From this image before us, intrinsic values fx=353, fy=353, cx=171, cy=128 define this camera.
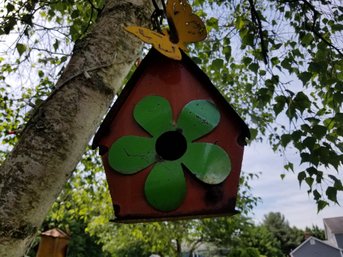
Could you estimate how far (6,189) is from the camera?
39.7 inches

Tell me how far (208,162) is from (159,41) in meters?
0.50

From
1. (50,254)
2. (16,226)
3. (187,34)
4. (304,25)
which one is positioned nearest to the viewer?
(16,226)

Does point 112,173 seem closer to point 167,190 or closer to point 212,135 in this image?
point 167,190

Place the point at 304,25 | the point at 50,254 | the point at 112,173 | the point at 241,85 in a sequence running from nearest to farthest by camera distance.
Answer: the point at 112,173
the point at 304,25
the point at 50,254
the point at 241,85

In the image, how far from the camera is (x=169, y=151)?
1463 millimetres

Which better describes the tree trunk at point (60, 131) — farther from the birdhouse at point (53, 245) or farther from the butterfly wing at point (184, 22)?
the birdhouse at point (53, 245)

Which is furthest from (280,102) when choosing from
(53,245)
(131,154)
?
(53,245)

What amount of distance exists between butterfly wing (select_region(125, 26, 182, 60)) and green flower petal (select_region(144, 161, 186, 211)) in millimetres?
448

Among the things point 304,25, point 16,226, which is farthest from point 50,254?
point 304,25

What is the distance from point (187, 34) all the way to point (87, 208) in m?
6.31

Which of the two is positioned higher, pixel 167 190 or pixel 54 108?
pixel 54 108

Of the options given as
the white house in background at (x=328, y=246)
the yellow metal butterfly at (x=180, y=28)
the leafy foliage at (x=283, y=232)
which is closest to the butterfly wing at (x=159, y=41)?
the yellow metal butterfly at (x=180, y=28)

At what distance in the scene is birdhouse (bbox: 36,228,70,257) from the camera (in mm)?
3259

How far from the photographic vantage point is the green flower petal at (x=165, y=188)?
4.15 ft
